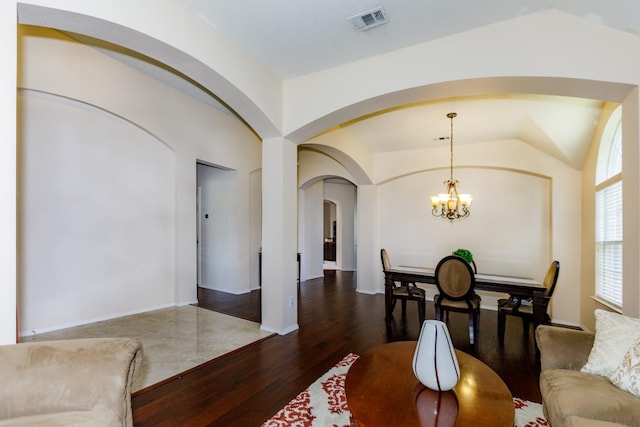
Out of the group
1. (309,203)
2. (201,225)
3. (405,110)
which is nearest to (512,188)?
(405,110)

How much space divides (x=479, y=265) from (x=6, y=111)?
6026 mm

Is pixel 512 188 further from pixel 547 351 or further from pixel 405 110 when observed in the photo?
pixel 547 351

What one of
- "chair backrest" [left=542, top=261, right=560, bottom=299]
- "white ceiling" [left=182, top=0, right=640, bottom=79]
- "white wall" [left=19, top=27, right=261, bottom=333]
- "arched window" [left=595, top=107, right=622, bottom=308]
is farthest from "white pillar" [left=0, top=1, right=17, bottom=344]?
"arched window" [left=595, top=107, right=622, bottom=308]

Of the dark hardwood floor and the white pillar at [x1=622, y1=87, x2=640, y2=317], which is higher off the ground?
the white pillar at [x1=622, y1=87, x2=640, y2=317]

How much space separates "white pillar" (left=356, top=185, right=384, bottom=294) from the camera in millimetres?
6148

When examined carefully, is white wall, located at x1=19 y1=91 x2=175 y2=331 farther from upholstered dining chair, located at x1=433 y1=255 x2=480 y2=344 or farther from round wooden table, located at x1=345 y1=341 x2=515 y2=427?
upholstered dining chair, located at x1=433 y1=255 x2=480 y2=344

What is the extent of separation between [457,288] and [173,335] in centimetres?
337

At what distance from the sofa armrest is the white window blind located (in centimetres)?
180

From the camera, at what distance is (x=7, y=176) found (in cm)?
156

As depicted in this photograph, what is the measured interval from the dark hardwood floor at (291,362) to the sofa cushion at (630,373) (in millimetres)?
905

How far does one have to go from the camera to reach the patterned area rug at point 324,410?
6.54 feet

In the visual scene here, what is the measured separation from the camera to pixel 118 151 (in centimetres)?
409

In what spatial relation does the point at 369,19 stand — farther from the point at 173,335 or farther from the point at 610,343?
the point at 173,335

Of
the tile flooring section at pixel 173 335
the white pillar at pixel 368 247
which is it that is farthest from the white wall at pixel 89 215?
the white pillar at pixel 368 247
